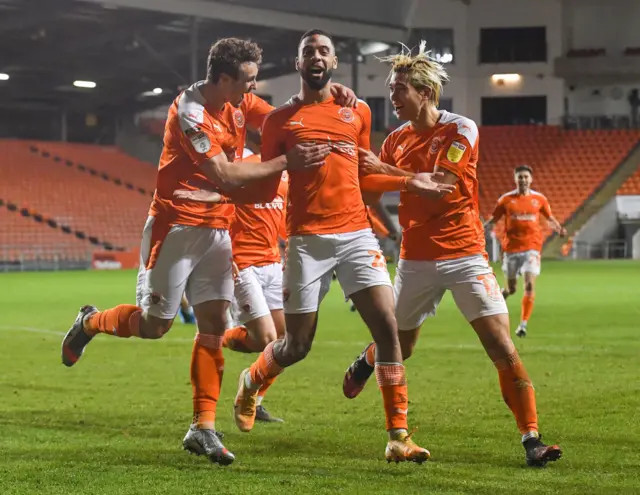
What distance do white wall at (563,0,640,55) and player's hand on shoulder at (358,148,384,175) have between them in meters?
45.3

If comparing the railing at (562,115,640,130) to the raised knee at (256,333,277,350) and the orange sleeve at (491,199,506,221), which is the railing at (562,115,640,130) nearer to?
the orange sleeve at (491,199,506,221)

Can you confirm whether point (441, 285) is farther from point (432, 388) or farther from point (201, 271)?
point (432, 388)

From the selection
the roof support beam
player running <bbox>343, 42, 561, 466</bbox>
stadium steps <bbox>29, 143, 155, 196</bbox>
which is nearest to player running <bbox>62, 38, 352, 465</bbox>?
player running <bbox>343, 42, 561, 466</bbox>

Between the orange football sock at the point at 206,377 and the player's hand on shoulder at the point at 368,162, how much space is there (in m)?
1.36

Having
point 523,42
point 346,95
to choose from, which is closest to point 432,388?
point 346,95

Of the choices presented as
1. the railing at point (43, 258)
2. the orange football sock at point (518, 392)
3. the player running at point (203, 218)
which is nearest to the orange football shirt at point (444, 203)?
the player running at point (203, 218)

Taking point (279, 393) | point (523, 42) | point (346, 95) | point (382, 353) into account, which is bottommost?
point (279, 393)

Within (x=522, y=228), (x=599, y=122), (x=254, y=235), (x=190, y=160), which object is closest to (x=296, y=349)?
(x=190, y=160)

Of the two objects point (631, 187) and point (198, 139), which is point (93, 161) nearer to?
point (631, 187)

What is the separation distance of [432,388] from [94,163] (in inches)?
1438

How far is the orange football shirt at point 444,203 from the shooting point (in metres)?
6.02

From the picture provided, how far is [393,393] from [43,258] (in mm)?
29876

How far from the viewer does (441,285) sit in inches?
240

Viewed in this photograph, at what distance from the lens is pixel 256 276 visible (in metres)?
8.06
